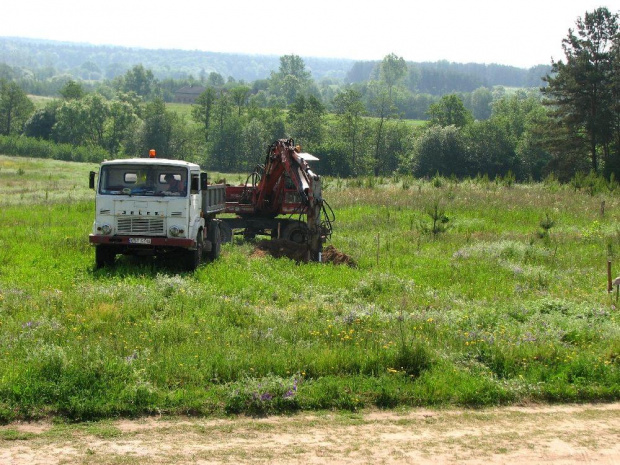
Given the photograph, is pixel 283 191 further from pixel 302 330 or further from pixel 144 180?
pixel 302 330

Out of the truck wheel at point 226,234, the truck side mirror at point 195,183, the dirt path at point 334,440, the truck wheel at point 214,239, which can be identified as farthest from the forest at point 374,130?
the dirt path at point 334,440

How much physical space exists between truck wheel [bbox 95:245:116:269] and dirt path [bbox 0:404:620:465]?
365 inches

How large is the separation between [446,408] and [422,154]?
72290 mm

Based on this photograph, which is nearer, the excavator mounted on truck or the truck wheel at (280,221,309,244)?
the excavator mounted on truck

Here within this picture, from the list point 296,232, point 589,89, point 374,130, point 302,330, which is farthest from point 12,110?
point 302,330

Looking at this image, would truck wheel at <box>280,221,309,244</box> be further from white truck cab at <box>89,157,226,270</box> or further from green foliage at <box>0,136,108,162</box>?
green foliage at <box>0,136,108,162</box>

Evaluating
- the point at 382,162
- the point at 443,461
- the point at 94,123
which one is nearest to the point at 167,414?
the point at 443,461

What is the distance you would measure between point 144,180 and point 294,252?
5.86 metres

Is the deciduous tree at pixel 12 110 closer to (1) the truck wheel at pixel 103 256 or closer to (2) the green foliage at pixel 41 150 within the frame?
(2) the green foliage at pixel 41 150

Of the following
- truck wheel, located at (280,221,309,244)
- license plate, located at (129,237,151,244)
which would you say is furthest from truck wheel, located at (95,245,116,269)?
truck wheel, located at (280,221,309,244)

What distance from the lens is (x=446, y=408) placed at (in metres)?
9.62

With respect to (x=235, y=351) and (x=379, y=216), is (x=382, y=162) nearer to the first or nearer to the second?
(x=379, y=216)

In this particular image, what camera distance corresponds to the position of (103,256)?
1770 centimetres

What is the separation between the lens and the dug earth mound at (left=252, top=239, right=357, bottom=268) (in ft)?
→ 69.6
